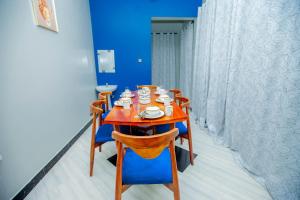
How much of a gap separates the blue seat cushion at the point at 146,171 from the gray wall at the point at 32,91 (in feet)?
3.36

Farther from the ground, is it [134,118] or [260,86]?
[260,86]

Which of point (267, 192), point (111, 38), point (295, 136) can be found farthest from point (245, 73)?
point (111, 38)

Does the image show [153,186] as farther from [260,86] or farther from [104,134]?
[260,86]

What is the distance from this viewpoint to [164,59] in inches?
191

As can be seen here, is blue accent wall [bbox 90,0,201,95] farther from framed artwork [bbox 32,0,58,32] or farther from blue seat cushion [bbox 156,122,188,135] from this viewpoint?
blue seat cushion [bbox 156,122,188,135]

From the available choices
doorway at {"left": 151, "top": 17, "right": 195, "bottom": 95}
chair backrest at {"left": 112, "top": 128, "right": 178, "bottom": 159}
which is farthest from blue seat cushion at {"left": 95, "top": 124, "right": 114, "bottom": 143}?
doorway at {"left": 151, "top": 17, "right": 195, "bottom": 95}

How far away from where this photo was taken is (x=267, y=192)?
1329 millimetres

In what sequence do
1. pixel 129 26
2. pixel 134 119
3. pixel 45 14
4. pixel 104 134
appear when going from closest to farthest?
pixel 134 119, pixel 104 134, pixel 45 14, pixel 129 26

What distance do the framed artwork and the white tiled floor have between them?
167 centimetres

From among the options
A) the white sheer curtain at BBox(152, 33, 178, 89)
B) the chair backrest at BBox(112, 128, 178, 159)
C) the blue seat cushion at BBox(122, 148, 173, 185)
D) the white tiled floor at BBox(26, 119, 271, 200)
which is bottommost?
the white tiled floor at BBox(26, 119, 271, 200)

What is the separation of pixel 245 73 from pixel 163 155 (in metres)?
1.31

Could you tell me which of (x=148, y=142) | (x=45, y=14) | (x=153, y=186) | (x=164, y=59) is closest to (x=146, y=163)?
(x=148, y=142)

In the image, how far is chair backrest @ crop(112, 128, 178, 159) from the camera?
860 millimetres

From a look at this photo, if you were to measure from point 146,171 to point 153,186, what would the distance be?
553 millimetres
